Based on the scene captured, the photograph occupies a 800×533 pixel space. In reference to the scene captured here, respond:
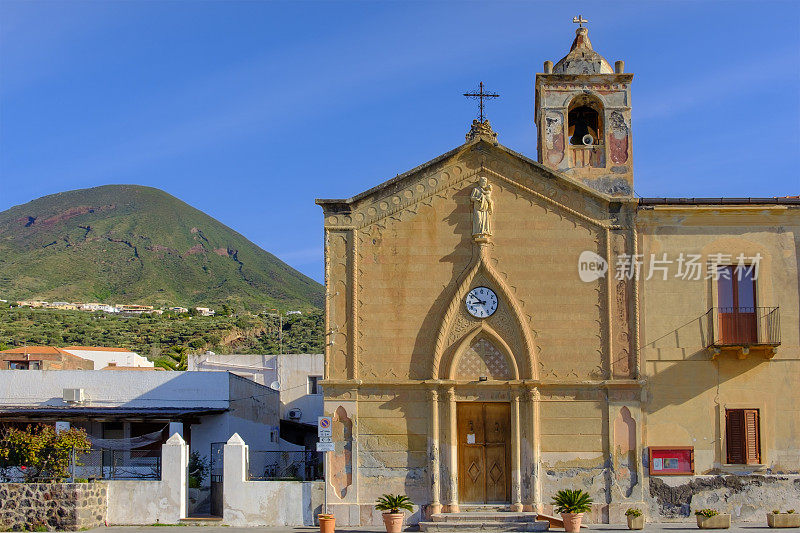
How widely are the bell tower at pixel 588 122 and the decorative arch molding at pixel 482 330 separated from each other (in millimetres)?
6359

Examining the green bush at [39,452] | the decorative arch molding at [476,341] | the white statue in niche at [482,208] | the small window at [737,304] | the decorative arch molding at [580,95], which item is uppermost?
the decorative arch molding at [580,95]

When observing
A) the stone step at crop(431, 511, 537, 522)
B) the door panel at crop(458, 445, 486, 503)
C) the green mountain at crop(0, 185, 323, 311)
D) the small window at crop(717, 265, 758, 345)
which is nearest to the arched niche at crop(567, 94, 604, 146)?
the small window at crop(717, 265, 758, 345)

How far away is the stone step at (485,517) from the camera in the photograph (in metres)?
25.5

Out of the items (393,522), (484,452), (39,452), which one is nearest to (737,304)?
(484,452)

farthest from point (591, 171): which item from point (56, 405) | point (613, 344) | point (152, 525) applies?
point (56, 405)

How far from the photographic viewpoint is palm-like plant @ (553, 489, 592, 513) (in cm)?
2480

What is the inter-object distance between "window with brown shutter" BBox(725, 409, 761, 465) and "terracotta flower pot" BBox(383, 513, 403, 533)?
31.0 ft

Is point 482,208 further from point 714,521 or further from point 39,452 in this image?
point 39,452

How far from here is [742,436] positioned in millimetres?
26750

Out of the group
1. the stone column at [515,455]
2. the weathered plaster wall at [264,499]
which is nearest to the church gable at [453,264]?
the stone column at [515,455]

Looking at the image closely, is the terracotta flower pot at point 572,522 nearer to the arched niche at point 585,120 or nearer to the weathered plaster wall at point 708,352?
the weathered plaster wall at point 708,352

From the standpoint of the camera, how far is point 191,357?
48.0 meters

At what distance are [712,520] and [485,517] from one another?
596 centimetres

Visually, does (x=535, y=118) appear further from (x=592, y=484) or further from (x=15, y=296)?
(x=15, y=296)
